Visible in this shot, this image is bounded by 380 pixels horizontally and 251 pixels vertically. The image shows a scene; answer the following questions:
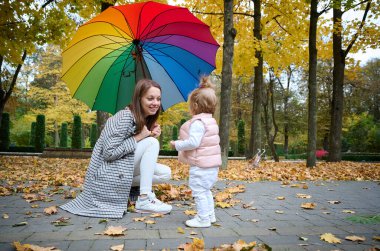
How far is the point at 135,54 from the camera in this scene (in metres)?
3.89

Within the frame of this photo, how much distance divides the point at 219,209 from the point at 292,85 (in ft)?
105

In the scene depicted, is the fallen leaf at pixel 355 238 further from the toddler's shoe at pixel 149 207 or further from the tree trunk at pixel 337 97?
the tree trunk at pixel 337 97

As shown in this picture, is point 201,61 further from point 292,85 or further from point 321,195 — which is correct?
point 292,85

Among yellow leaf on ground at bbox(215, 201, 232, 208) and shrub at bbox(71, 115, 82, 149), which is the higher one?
shrub at bbox(71, 115, 82, 149)

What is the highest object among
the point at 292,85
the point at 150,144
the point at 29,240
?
the point at 292,85

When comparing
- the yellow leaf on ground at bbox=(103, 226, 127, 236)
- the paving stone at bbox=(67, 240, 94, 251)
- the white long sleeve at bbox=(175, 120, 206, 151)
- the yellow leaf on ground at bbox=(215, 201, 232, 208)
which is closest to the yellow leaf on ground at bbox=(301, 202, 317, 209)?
the yellow leaf on ground at bbox=(215, 201, 232, 208)

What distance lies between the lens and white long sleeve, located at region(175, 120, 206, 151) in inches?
115

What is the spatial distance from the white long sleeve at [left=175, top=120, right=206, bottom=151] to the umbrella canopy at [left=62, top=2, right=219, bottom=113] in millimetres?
1265

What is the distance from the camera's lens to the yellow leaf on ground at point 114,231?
262 cm

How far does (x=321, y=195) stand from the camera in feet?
16.1

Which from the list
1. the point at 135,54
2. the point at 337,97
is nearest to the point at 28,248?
the point at 135,54

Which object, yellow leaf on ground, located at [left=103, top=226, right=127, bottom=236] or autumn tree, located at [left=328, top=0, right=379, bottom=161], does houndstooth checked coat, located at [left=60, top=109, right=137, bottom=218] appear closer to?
yellow leaf on ground, located at [left=103, top=226, right=127, bottom=236]

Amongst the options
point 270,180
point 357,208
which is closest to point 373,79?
point 270,180

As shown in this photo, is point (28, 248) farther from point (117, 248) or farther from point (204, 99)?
point (204, 99)
